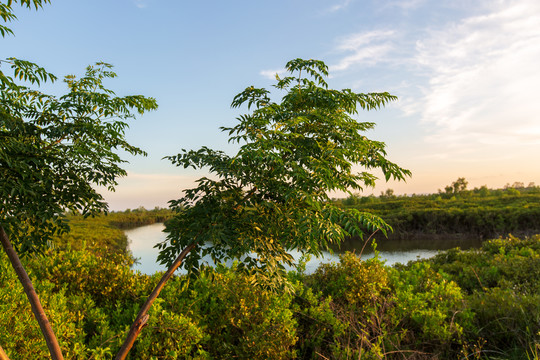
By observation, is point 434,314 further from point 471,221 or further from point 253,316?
point 471,221

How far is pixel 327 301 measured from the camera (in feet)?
16.5

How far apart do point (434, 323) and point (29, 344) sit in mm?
5067

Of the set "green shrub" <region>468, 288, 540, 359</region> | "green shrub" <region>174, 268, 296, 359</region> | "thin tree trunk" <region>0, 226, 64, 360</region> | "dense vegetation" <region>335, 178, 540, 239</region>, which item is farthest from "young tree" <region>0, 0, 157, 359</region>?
"dense vegetation" <region>335, 178, 540, 239</region>

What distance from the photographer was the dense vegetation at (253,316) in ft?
12.2

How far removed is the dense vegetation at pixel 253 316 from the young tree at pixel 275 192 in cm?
62

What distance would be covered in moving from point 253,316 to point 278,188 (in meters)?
2.23

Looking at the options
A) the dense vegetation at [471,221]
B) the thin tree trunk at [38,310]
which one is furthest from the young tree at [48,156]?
the dense vegetation at [471,221]

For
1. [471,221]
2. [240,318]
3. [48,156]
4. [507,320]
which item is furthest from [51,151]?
[471,221]

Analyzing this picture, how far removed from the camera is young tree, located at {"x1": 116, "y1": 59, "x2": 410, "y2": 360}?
285 cm

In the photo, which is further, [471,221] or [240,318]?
[471,221]

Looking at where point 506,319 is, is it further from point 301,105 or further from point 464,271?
point 301,105

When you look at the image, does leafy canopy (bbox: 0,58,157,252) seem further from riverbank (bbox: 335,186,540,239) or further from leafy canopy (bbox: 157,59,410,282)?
riverbank (bbox: 335,186,540,239)

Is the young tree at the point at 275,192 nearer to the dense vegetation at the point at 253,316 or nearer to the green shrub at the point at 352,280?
the dense vegetation at the point at 253,316

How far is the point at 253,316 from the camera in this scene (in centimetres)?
435
